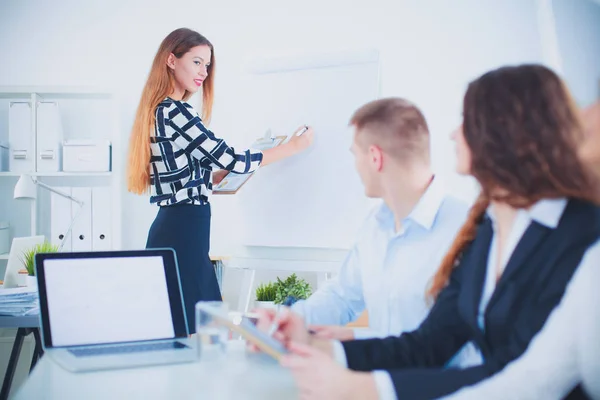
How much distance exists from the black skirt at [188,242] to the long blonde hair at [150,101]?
146mm

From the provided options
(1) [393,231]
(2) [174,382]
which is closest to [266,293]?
(1) [393,231]

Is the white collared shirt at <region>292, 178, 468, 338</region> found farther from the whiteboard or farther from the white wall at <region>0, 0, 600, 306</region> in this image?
the white wall at <region>0, 0, 600, 306</region>

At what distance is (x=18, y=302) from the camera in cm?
176

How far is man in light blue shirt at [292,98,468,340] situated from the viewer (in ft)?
4.18

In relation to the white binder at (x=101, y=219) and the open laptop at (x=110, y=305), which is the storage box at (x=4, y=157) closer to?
the white binder at (x=101, y=219)

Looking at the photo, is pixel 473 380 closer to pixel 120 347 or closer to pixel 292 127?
pixel 120 347

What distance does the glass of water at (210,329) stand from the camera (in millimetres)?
934

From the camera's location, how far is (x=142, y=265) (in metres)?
1.08

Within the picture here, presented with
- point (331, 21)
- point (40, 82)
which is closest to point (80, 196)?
point (40, 82)

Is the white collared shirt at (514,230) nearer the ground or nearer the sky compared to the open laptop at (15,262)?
nearer the sky

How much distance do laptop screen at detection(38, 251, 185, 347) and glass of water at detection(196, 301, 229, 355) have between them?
11 cm

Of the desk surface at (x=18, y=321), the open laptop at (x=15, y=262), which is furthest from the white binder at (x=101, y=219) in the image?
the desk surface at (x=18, y=321)

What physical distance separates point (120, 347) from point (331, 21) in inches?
112

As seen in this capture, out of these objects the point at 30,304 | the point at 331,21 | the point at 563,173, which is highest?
the point at 331,21
